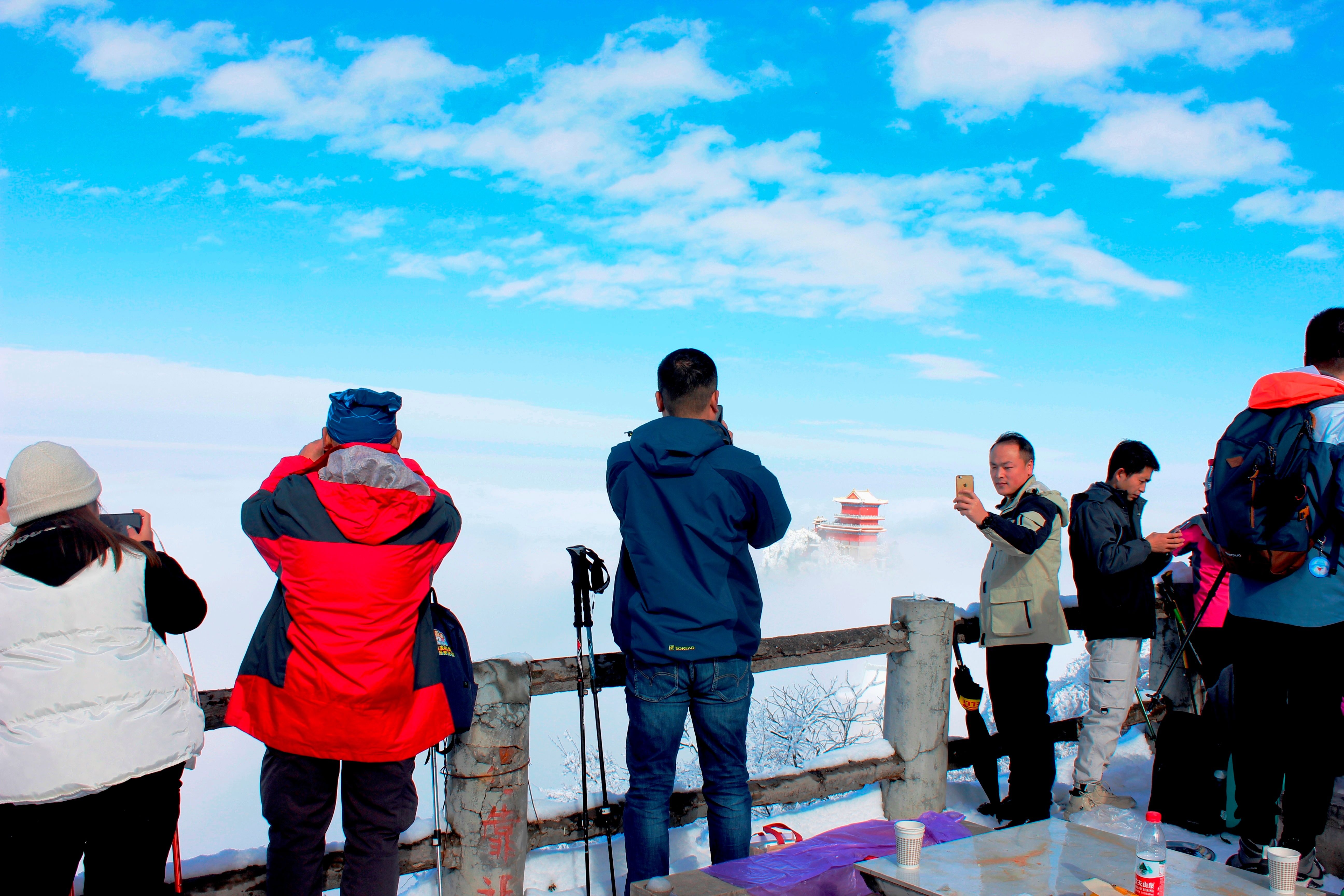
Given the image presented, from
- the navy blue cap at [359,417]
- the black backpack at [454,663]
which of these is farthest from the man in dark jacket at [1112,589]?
the navy blue cap at [359,417]

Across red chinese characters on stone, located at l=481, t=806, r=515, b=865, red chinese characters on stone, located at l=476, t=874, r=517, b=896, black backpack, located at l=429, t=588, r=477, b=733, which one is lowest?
red chinese characters on stone, located at l=476, t=874, r=517, b=896

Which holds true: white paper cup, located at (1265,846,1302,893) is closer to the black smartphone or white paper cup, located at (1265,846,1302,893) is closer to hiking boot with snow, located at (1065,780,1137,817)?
hiking boot with snow, located at (1065,780,1137,817)

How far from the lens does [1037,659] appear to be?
4.65 metres

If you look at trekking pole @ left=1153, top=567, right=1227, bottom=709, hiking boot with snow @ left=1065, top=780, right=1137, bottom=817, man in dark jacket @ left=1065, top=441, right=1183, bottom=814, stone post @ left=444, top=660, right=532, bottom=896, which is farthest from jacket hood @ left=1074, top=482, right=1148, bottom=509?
stone post @ left=444, top=660, right=532, bottom=896

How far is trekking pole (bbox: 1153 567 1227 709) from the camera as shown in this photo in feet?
13.1

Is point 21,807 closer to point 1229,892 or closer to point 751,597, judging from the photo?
point 751,597

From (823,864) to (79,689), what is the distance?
2.50m

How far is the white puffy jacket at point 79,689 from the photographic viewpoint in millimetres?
2490

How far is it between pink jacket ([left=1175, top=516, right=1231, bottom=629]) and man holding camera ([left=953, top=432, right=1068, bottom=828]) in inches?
27.3

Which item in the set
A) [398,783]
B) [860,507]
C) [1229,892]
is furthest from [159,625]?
[860,507]

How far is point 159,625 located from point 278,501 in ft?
1.81

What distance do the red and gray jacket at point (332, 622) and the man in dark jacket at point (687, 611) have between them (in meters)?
0.89

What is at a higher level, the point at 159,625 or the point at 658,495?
the point at 658,495

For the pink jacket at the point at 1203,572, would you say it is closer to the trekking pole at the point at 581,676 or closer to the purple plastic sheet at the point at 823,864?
the purple plastic sheet at the point at 823,864
